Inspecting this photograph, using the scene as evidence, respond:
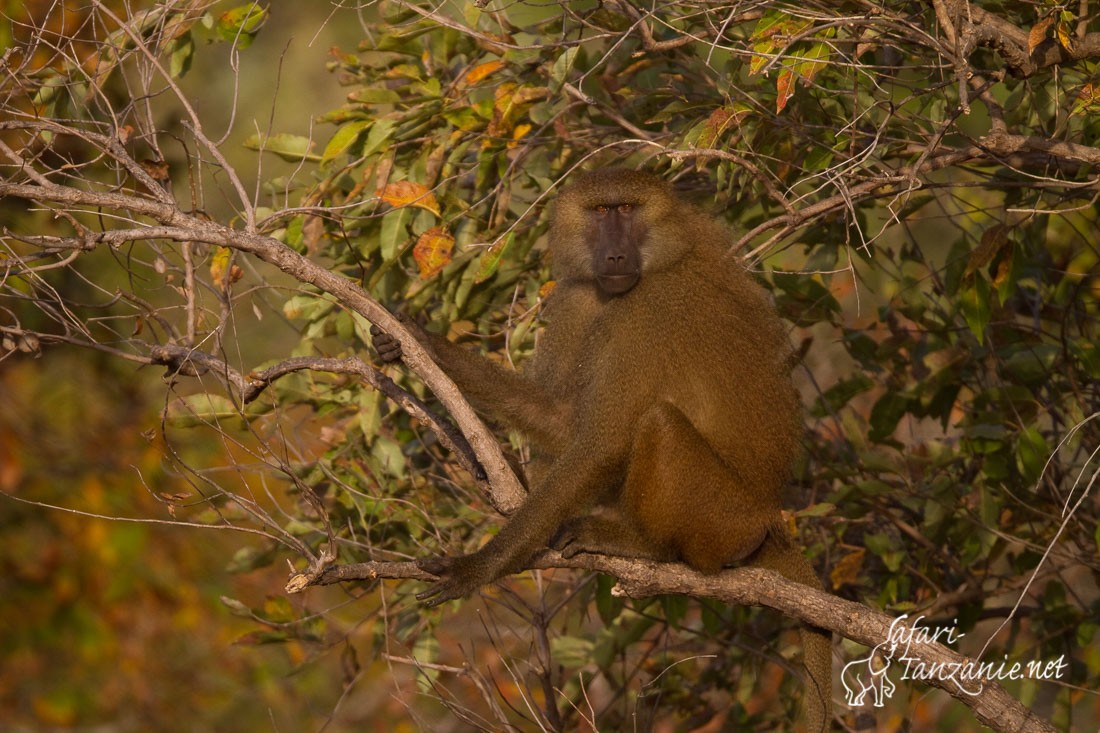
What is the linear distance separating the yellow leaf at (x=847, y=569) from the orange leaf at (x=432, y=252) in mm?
2152

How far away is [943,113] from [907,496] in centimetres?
170

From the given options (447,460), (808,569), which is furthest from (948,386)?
(447,460)

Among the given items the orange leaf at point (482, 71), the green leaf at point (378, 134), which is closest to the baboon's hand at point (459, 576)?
the green leaf at point (378, 134)

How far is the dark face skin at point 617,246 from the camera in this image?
4.64 metres

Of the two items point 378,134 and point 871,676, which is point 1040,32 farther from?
point 378,134

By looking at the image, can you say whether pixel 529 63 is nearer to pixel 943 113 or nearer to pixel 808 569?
pixel 943 113

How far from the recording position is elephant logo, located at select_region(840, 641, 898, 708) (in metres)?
3.72

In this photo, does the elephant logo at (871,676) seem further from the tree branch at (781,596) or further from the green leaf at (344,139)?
the green leaf at (344,139)

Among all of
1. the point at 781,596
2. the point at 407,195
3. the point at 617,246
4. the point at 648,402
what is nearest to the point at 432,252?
the point at 407,195

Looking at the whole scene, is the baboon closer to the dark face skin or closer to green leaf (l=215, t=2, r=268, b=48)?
the dark face skin

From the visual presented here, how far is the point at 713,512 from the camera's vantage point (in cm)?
443

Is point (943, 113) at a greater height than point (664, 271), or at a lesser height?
greater

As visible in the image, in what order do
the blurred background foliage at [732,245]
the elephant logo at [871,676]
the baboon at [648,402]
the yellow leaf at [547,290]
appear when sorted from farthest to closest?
1. the yellow leaf at [547,290]
2. the baboon at [648,402]
3. the blurred background foliage at [732,245]
4. the elephant logo at [871,676]

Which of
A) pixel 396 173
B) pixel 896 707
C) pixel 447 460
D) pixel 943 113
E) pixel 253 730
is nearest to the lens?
pixel 943 113
